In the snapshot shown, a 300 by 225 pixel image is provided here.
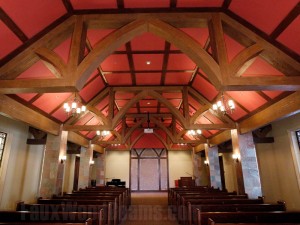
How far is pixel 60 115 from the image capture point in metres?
7.13

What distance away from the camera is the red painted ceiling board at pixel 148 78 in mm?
7102

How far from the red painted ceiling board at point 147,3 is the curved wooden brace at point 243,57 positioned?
5.89ft

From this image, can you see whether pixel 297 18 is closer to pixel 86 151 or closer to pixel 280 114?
pixel 280 114

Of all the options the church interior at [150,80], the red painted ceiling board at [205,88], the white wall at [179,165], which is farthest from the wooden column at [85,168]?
the red painted ceiling board at [205,88]

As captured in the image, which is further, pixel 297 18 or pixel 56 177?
pixel 56 177

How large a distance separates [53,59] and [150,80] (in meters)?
4.25

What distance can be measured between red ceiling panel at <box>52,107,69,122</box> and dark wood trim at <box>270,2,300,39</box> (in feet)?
20.6

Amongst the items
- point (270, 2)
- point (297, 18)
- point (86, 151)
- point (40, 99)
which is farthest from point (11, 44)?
point (86, 151)

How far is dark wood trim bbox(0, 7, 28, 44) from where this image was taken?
3.15 meters

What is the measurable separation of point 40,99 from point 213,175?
932 centimetres

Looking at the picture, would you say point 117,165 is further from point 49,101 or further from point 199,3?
point 199,3

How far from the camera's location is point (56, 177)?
7121mm

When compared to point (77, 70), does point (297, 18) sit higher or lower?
higher

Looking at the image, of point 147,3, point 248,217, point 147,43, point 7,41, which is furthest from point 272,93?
point 7,41
